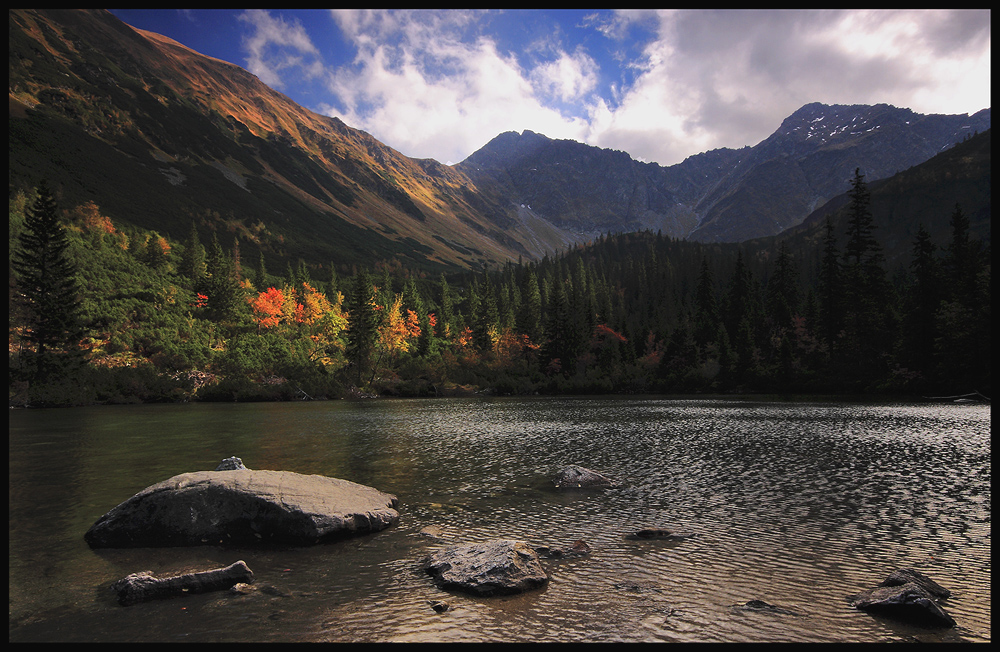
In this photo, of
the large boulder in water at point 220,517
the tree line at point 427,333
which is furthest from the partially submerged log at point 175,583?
the tree line at point 427,333

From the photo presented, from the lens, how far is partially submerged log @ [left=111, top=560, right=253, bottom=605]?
10.3 meters

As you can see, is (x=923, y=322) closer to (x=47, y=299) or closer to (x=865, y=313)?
(x=865, y=313)

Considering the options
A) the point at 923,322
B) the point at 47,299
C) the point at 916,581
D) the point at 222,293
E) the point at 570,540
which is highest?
the point at 222,293

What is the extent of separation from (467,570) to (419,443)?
23.8 meters

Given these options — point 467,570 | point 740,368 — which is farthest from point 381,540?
point 740,368

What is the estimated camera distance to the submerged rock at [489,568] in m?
10.7

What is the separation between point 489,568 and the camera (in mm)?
11172

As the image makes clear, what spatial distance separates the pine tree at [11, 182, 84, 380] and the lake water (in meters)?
40.0

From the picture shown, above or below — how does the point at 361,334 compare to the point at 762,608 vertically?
above

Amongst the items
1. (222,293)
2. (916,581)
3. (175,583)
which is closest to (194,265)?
(222,293)

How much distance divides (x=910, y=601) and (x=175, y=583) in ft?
51.2

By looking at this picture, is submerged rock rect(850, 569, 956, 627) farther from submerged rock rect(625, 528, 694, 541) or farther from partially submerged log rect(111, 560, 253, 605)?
partially submerged log rect(111, 560, 253, 605)

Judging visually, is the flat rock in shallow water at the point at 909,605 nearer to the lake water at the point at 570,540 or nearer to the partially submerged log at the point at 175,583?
the lake water at the point at 570,540
